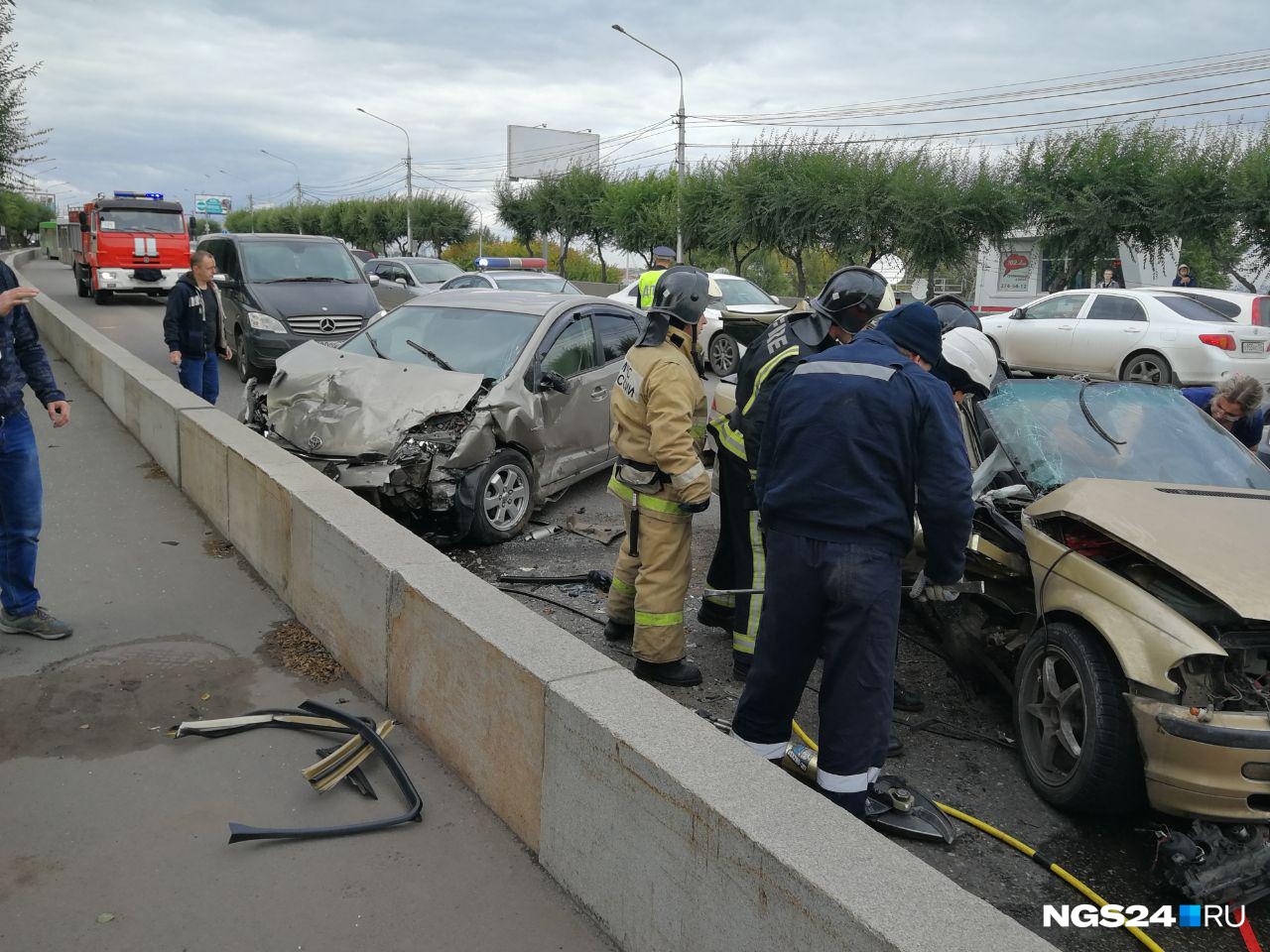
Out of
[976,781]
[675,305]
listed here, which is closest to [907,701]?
[976,781]

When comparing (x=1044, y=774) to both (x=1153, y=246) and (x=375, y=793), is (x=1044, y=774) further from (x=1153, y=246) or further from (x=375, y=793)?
(x=1153, y=246)

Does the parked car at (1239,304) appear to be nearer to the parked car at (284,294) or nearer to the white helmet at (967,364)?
the white helmet at (967,364)

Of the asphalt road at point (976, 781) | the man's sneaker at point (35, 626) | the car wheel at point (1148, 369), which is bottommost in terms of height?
the asphalt road at point (976, 781)

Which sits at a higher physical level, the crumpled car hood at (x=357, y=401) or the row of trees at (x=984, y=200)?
the row of trees at (x=984, y=200)

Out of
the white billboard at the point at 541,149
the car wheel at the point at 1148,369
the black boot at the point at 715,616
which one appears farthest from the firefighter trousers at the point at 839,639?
the white billboard at the point at 541,149

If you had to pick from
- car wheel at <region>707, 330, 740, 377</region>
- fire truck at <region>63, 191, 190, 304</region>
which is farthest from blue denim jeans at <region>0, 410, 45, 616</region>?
fire truck at <region>63, 191, 190, 304</region>

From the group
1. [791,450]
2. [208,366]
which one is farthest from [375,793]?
[208,366]

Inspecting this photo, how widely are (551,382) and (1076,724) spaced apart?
4.07m

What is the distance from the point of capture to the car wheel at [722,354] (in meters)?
15.5

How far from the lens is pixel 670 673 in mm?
4480

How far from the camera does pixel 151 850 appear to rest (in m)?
2.96

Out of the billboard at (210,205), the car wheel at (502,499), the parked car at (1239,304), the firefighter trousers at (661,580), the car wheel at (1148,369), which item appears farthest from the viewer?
the billboard at (210,205)

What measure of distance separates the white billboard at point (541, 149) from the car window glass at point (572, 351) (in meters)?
56.2

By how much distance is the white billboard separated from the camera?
202 feet
